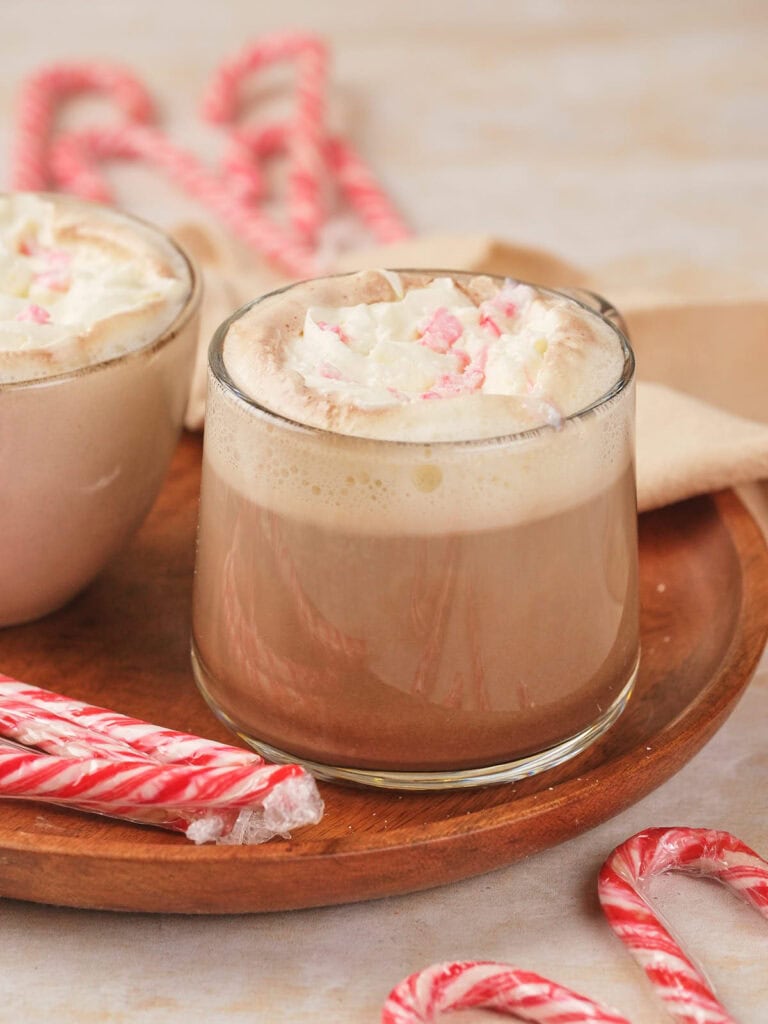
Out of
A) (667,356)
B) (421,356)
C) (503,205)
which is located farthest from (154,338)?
(503,205)

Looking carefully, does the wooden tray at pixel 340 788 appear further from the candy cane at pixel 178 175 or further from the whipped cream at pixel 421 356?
the candy cane at pixel 178 175

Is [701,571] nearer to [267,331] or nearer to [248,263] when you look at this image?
[267,331]

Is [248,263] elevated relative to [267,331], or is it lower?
lower

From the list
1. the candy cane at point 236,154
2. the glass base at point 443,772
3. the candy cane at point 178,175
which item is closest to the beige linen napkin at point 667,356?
the candy cane at point 178,175

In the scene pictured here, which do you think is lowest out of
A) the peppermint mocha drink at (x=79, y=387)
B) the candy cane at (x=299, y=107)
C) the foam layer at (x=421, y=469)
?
the candy cane at (x=299, y=107)

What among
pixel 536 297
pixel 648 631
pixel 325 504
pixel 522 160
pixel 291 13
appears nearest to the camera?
pixel 325 504

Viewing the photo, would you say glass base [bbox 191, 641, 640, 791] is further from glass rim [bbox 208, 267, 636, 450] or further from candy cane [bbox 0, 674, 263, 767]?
glass rim [bbox 208, 267, 636, 450]

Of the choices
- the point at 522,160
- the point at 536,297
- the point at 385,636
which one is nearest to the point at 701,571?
the point at 536,297
